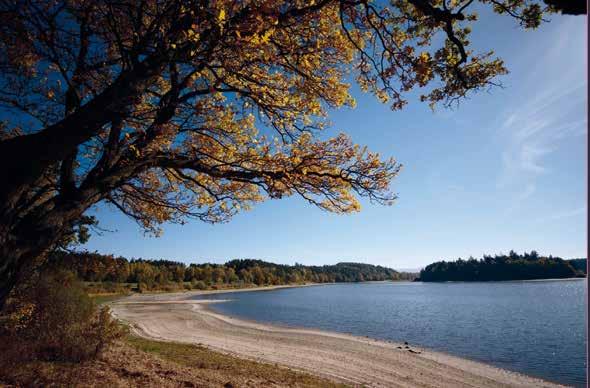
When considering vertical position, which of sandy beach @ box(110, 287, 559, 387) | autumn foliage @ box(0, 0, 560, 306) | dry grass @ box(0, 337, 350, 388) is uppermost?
autumn foliage @ box(0, 0, 560, 306)

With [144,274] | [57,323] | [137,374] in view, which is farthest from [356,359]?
[144,274]

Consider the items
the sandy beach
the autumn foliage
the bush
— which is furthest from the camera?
the sandy beach

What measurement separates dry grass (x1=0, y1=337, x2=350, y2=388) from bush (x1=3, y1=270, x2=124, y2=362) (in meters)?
0.65

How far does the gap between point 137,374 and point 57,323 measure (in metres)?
4.71

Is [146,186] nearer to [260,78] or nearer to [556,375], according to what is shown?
Result: [260,78]

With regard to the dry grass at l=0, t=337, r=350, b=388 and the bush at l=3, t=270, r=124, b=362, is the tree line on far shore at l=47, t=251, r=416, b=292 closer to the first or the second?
the bush at l=3, t=270, r=124, b=362

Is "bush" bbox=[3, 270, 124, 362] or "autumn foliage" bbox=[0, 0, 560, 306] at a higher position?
"autumn foliage" bbox=[0, 0, 560, 306]

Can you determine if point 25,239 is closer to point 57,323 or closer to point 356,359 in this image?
point 57,323

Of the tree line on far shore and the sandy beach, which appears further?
the sandy beach

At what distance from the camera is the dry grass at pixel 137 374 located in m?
8.02

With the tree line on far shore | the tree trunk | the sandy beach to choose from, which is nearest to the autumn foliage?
the tree trunk

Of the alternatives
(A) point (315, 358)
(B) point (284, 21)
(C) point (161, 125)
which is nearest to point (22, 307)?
(C) point (161, 125)

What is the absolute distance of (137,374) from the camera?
10.1 m

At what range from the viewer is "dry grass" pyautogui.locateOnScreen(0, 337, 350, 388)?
8.02 meters
